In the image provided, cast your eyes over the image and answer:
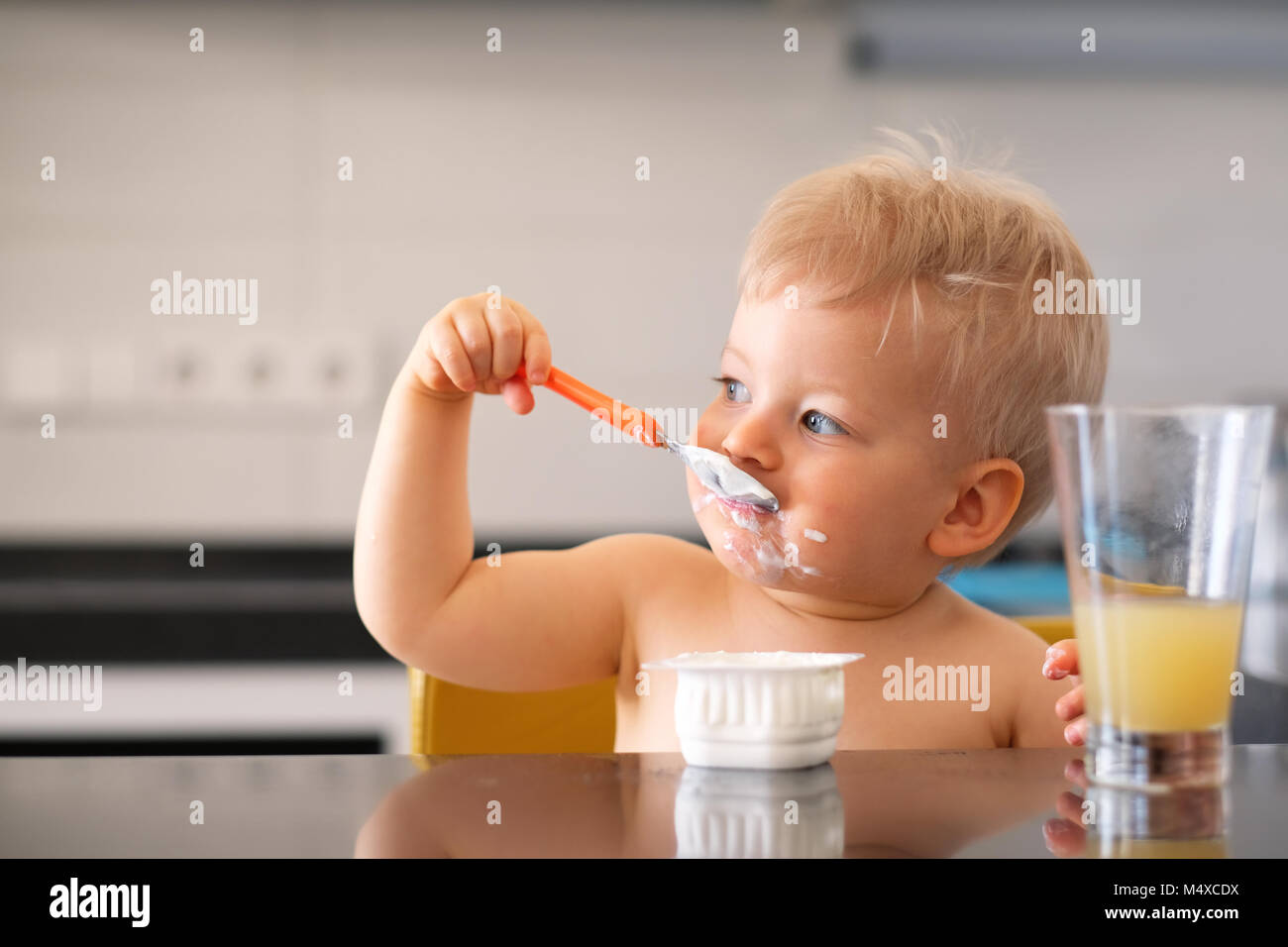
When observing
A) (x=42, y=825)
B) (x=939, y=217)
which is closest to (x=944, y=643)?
(x=939, y=217)

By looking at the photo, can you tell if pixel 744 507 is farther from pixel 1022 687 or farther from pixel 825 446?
pixel 1022 687

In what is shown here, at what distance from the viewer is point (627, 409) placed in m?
0.93

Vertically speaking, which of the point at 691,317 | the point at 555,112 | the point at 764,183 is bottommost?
the point at 691,317

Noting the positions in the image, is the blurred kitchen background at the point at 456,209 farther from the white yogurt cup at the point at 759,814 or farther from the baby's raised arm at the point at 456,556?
the white yogurt cup at the point at 759,814

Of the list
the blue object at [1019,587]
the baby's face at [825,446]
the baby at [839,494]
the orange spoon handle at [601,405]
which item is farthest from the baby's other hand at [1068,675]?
the blue object at [1019,587]

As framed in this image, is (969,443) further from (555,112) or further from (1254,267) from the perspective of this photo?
(1254,267)

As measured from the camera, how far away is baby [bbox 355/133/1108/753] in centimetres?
102

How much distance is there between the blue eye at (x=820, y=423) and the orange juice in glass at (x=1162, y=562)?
413 mm

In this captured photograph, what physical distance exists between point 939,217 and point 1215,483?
542 mm

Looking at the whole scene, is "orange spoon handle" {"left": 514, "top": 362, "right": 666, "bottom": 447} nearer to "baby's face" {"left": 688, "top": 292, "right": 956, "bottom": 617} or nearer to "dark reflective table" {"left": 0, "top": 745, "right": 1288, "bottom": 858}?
"baby's face" {"left": 688, "top": 292, "right": 956, "bottom": 617}

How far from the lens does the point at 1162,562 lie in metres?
0.60

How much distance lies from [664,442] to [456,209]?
5.92 ft

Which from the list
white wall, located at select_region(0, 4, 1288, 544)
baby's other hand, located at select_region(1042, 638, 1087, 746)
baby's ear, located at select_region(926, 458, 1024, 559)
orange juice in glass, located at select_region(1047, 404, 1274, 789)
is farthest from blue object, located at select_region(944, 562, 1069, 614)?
orange juice in glass, located at select_region(1047, 404, 1274, 789)
